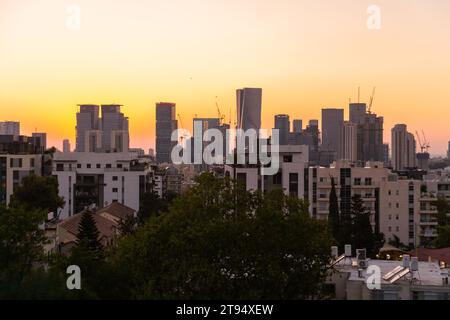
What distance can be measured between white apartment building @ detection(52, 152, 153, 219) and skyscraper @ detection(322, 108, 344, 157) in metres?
45.7

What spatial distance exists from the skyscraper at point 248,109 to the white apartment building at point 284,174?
1671 inches

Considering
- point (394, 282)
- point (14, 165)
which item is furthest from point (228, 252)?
point (14, 165)

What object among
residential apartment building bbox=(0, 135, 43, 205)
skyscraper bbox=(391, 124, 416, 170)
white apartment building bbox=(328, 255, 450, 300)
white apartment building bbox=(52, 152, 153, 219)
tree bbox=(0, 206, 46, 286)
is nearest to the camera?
white apartment building bbox=(328, 255, 450, 300)

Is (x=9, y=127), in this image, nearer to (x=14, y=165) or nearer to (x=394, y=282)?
(x=14, y=165)

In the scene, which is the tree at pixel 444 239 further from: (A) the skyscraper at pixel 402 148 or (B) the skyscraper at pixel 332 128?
(A) the skyscraper at pixel 402 148

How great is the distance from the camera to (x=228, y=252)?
13.7 metres

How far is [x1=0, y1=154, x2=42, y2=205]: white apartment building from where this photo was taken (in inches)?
1704

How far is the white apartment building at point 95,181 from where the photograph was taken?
42094mm

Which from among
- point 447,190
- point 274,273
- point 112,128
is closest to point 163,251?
point 274,273

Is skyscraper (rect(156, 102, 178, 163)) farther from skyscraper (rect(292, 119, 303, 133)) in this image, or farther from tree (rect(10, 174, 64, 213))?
A: tree (rect(10, 174, 64, 213))

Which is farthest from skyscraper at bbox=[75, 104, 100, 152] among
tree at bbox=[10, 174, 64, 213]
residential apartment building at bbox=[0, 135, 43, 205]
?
tree at bbox=[10, 174, 64, 213]

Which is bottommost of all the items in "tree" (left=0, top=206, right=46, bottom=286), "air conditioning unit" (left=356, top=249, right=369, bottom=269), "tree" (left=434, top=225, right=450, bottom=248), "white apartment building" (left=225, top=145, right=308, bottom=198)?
"tree" (left=434, top=225, right=450, bottom=248)

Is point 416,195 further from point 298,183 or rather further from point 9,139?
point 9,139

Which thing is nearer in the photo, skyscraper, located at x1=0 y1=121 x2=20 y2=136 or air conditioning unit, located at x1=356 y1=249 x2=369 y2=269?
air conditioning unit, located at x1=356 y1=249 x2=369 y2=269
